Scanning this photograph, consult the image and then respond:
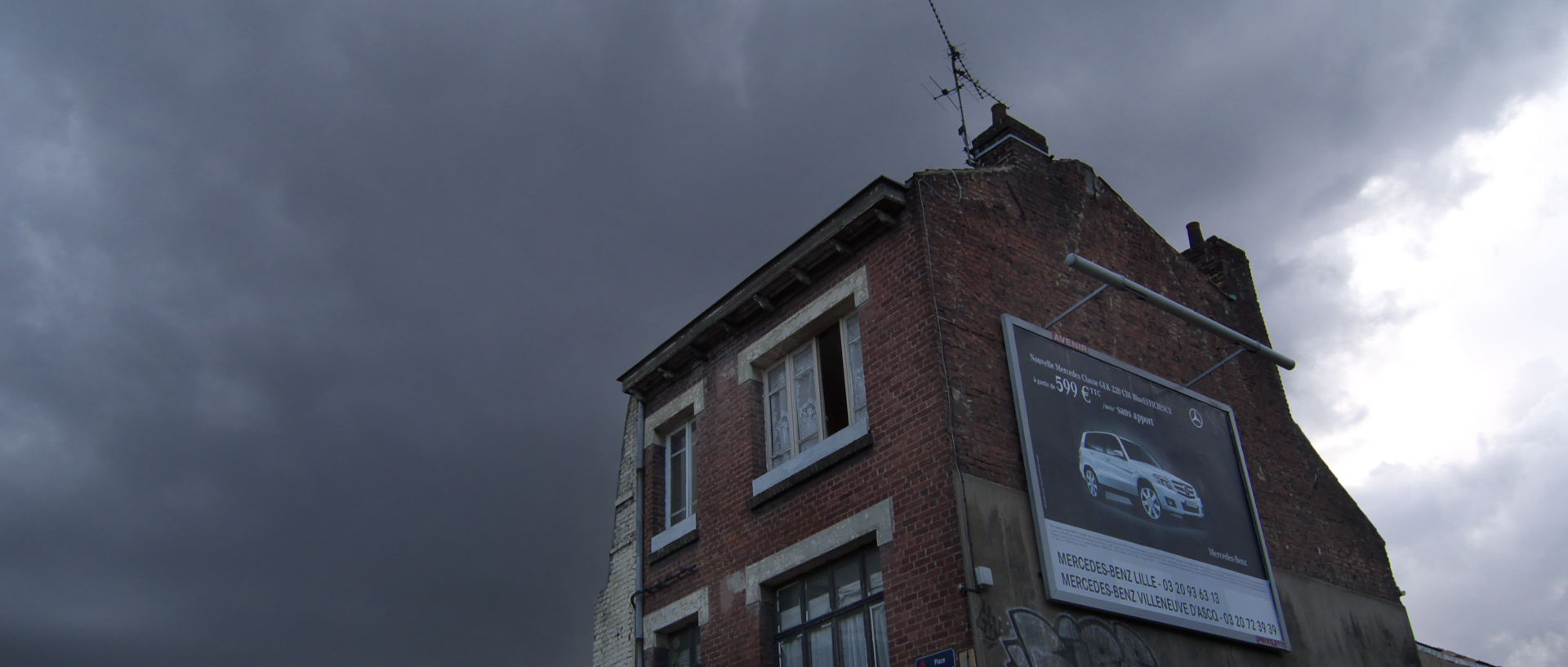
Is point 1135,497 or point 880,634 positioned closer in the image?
point 880,634

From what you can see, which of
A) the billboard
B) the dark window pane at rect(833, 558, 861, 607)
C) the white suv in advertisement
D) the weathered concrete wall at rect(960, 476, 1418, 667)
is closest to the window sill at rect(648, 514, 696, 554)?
the dark window pane at rect(833, 558, 861, 607)

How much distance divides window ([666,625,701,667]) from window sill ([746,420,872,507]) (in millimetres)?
2437

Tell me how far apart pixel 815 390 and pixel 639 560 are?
417 cm

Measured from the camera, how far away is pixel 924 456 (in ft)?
37.2

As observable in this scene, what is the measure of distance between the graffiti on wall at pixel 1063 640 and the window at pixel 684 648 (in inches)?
214

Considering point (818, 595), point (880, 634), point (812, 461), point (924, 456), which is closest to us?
point (924, 456)

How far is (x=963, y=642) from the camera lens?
33.7 ft

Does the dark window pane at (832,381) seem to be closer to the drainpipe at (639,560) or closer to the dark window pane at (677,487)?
the dark window pane at (677,487)

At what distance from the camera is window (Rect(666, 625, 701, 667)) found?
14.6 meters

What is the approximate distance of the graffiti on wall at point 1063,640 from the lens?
10258 mm

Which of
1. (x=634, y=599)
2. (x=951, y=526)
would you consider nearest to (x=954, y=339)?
(x=951, y=526)

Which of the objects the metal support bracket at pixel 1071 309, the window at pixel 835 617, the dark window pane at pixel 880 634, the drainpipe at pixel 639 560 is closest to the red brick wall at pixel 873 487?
the drainpipe at pixel 639 560

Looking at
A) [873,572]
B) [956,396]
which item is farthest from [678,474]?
[956,396]

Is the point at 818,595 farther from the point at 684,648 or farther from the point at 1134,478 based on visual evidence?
the point at 1134,478
